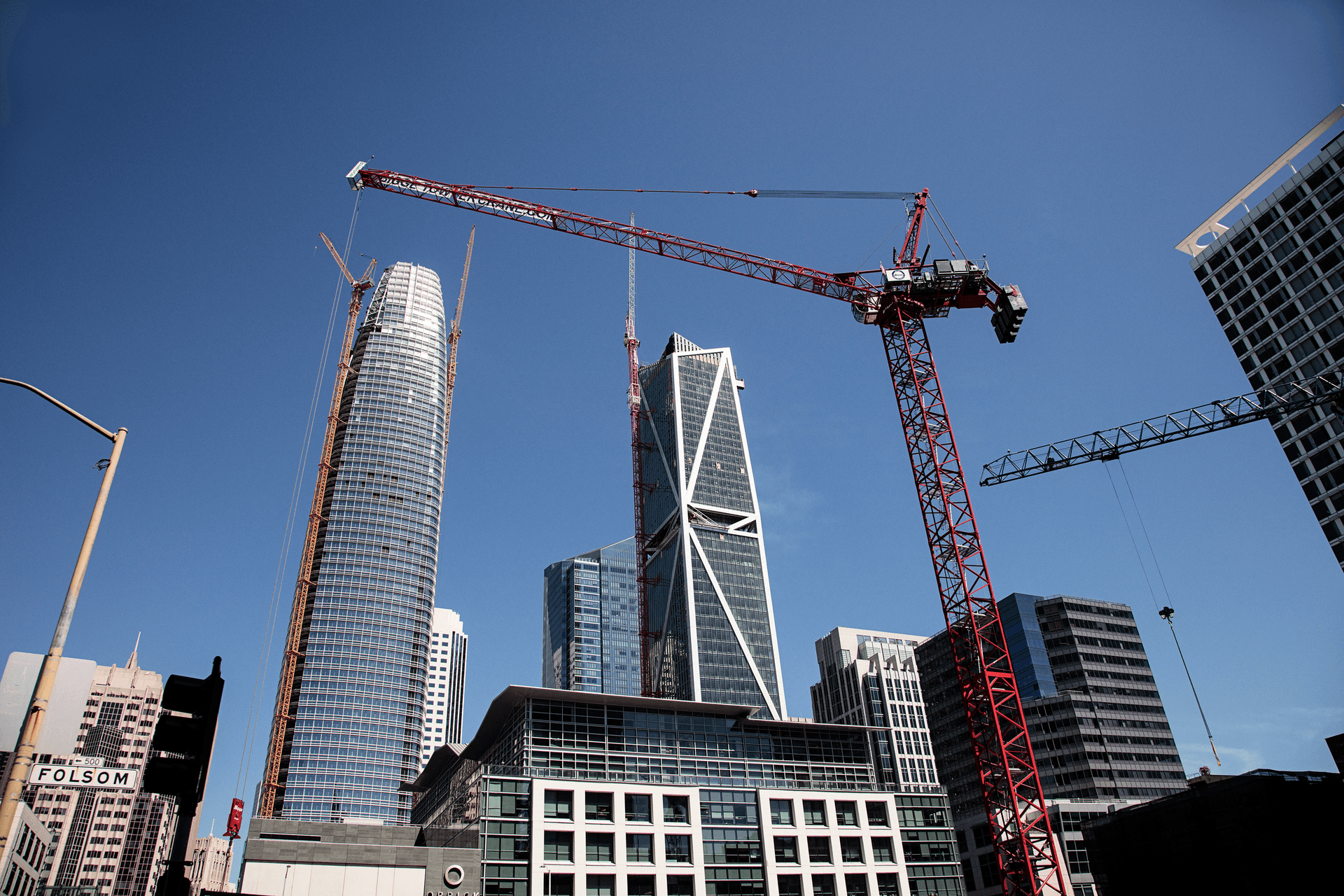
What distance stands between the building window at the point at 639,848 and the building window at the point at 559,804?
5704 mm

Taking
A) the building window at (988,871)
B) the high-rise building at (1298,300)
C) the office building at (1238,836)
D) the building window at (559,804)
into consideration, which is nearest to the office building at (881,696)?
the building window at (988,871)

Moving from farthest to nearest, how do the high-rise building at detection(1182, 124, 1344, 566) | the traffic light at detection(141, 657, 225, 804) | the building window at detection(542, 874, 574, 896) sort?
the high-rise building at detection(1182, 124, 1344, 566) → the building window at detection(542, 874, 574, 896) → the traffic light at detection(141, 657, 225, 804)

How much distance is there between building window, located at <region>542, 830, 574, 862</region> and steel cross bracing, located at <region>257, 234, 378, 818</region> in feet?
311

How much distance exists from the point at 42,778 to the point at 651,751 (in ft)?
245

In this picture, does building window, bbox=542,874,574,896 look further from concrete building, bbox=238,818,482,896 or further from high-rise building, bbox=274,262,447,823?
high-rise building, bbox=274,262,447,823

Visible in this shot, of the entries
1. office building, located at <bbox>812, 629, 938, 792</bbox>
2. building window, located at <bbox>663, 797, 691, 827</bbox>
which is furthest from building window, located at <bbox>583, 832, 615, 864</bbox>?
office building, located at <bbox>812, 629, 938, 792</bbox>

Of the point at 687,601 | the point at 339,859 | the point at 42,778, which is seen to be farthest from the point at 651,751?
the point at 687,601

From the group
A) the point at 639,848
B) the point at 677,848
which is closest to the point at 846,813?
the point at 677,848

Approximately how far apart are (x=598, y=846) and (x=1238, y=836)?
5567cm

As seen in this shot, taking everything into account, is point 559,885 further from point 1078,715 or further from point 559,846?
point 1078,715

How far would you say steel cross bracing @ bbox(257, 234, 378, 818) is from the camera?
152375 millimetres

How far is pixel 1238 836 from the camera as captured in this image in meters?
76.4

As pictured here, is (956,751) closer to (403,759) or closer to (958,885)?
(958,885)

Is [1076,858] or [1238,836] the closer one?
[1238,836]
